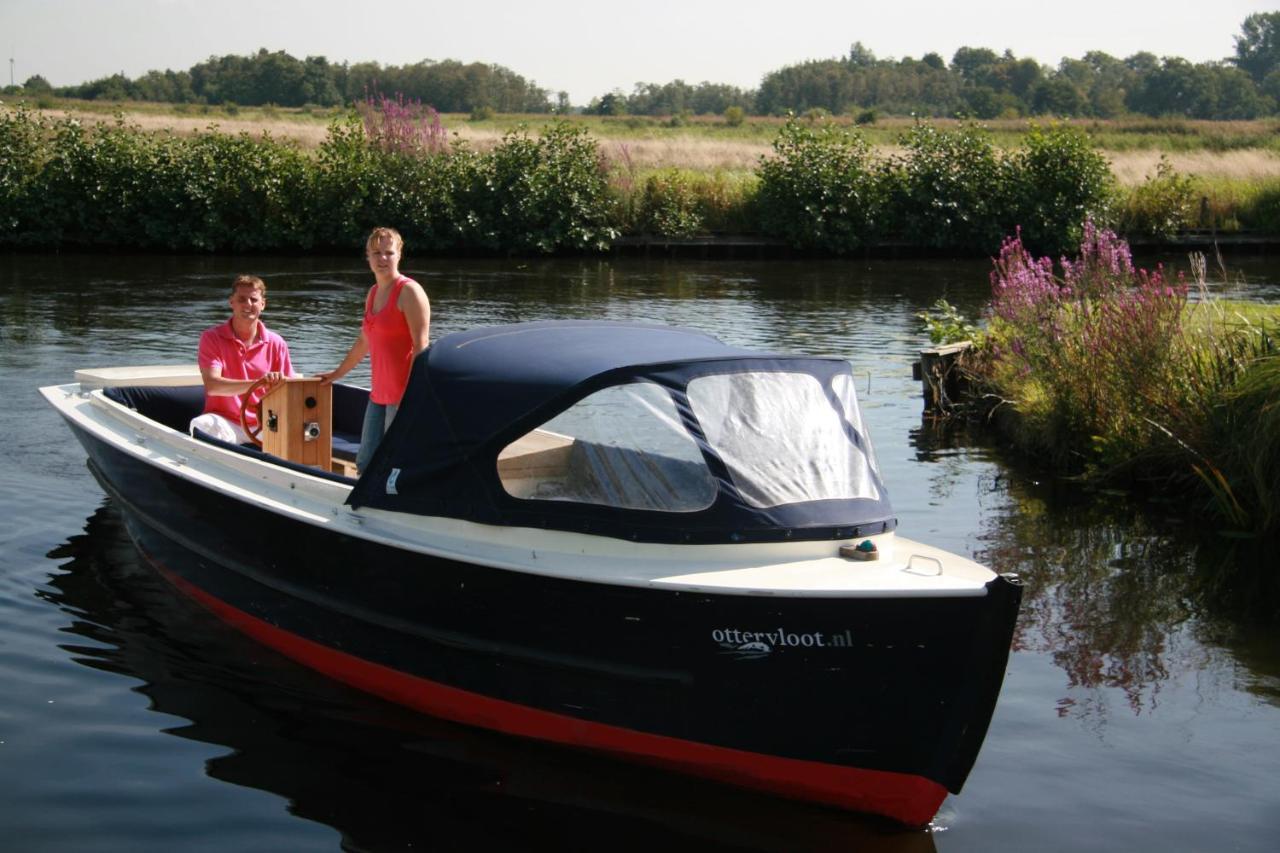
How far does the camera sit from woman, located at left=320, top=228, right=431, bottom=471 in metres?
7.14

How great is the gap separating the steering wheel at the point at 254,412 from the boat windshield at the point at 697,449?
2736 mm

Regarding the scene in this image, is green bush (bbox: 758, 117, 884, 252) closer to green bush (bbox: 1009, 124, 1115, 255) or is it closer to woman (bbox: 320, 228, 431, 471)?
green bush (bbox: 1009, 124, 1115, 255)

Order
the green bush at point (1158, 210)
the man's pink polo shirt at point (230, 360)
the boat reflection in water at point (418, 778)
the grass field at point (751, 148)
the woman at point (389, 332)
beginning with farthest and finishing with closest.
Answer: the grass field at point (751, 148) → the green bush at point (1158, 210) → the man's pink polo shirt at point (230, 360) → the woman at point (389, 332) → the boat reflection in water at point (418, 778)

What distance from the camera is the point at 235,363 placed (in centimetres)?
855

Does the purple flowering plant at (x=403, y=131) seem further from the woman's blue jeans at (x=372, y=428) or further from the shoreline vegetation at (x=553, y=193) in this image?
the woman's blue jeans at (x=372, y=428)

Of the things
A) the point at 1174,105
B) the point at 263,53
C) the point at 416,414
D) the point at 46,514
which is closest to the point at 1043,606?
the point at 416,414

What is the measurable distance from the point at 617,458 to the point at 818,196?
26506mm

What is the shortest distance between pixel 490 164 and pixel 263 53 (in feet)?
347

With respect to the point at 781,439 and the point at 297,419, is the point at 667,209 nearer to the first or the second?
the point at 297,419

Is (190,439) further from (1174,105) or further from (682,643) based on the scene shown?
(1174,105)

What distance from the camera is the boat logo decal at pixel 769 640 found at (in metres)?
5.38

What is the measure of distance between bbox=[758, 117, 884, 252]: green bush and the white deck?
25626 millimetres

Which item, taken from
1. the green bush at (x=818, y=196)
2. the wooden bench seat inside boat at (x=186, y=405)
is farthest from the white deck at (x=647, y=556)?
the green bush at (x=818, y=196)

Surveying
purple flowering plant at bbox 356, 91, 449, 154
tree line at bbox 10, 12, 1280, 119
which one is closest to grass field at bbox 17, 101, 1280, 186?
purple flowering plant at bbox 356, 91, 449, 154
